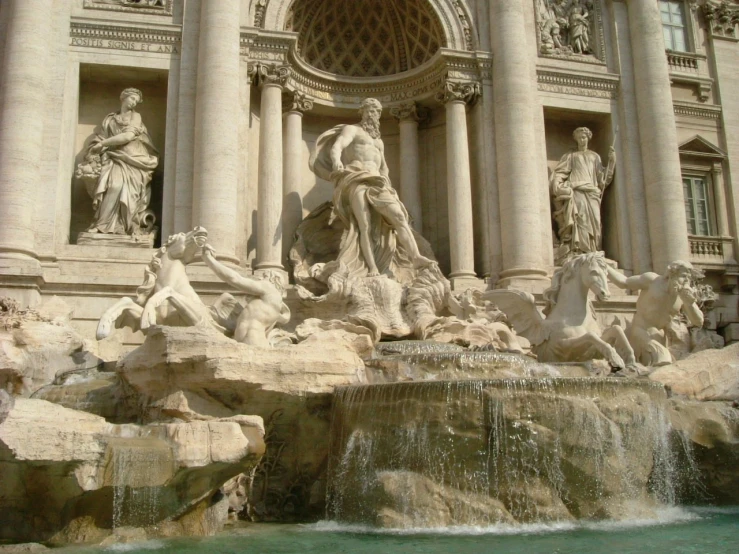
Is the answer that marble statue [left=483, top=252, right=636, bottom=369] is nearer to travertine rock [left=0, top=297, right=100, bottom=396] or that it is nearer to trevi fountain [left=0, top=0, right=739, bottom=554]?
trevi fountain [left=0, top=0, right=739, bottom=554]

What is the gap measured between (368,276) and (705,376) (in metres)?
5.94

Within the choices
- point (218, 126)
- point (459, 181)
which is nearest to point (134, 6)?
point (218, 126)

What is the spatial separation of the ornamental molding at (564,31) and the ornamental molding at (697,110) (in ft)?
7.33

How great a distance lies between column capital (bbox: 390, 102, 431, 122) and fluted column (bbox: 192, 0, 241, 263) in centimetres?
412

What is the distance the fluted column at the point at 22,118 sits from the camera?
13.5 meters

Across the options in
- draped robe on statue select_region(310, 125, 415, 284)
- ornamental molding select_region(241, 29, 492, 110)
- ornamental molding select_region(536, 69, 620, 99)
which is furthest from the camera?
ornamental molding select_region(536, 69, 620, 99)

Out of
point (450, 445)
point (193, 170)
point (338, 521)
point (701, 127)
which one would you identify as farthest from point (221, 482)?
point (701, 127)

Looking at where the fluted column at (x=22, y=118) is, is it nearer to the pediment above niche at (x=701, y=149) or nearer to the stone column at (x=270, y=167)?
the stone column at (x=270, y=167)

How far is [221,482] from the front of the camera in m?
7.96

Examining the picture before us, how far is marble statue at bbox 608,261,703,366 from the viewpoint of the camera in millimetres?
12031

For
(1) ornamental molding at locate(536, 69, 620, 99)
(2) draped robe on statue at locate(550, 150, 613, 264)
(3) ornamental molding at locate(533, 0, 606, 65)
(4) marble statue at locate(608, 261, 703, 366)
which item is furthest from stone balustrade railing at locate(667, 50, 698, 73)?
(4) marble statue at locate(608, 261, 703, 366)

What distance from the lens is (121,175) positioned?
14.8 meters

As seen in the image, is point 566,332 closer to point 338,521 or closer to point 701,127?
point 338,521

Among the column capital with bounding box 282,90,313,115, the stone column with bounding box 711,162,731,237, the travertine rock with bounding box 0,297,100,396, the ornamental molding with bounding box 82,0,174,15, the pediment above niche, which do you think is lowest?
the travertine rock with bounding box 0,297,100,396
